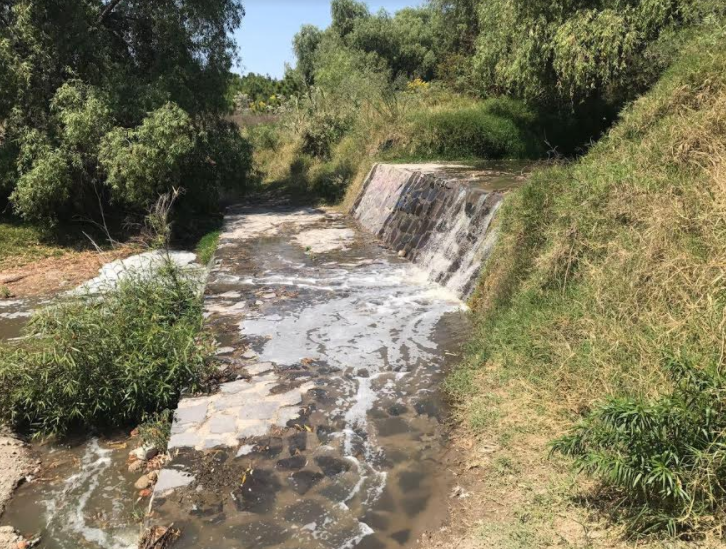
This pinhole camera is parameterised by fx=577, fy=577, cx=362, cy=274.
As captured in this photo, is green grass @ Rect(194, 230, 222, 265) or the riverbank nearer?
the riverbank

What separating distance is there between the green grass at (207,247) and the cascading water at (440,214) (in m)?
3.35

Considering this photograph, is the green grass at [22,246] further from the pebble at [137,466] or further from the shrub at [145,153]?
the pebble at [137,466]

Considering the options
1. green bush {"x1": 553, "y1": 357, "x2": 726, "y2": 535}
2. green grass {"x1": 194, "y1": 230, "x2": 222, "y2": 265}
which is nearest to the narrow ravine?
green bush {"x1": 553, "y1": 357, "x2": 726, "y2": 535}

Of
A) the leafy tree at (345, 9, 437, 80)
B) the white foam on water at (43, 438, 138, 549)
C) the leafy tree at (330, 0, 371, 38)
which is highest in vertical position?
the leafy tree at (330, 0, 371, 38)

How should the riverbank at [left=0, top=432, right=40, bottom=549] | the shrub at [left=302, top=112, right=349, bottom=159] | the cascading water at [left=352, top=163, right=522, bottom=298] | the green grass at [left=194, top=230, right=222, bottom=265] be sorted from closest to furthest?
the riverbank at [left=0, top=432, right=40, bottom=549]
the cascading water at [left=352, top=163, right=522, bottom=298]
the green grass at [left=194, top=230, right=222, bottom=265]
the shrub at [left=302, top=112, right=349, bottom=159]

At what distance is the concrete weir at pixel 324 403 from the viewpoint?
371cm

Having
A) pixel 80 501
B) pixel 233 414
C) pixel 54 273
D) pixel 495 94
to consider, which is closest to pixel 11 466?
pixel 80 501

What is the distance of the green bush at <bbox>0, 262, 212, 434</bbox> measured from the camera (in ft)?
16.6

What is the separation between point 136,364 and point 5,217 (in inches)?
395

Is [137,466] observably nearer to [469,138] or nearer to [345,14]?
[469,138]

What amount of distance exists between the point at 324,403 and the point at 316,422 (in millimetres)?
307

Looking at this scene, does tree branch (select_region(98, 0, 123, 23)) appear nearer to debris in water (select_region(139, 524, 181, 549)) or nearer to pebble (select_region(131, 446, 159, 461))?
pebble (select_region(131, 446, 159, 461))

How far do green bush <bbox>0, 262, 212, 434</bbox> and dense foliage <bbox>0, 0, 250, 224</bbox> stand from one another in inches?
275

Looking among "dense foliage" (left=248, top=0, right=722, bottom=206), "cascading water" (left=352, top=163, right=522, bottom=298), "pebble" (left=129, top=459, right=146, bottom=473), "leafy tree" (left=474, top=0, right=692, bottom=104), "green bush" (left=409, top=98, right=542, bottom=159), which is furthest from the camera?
"green bush" (left=409, top=98, right=542, bottom=159)
